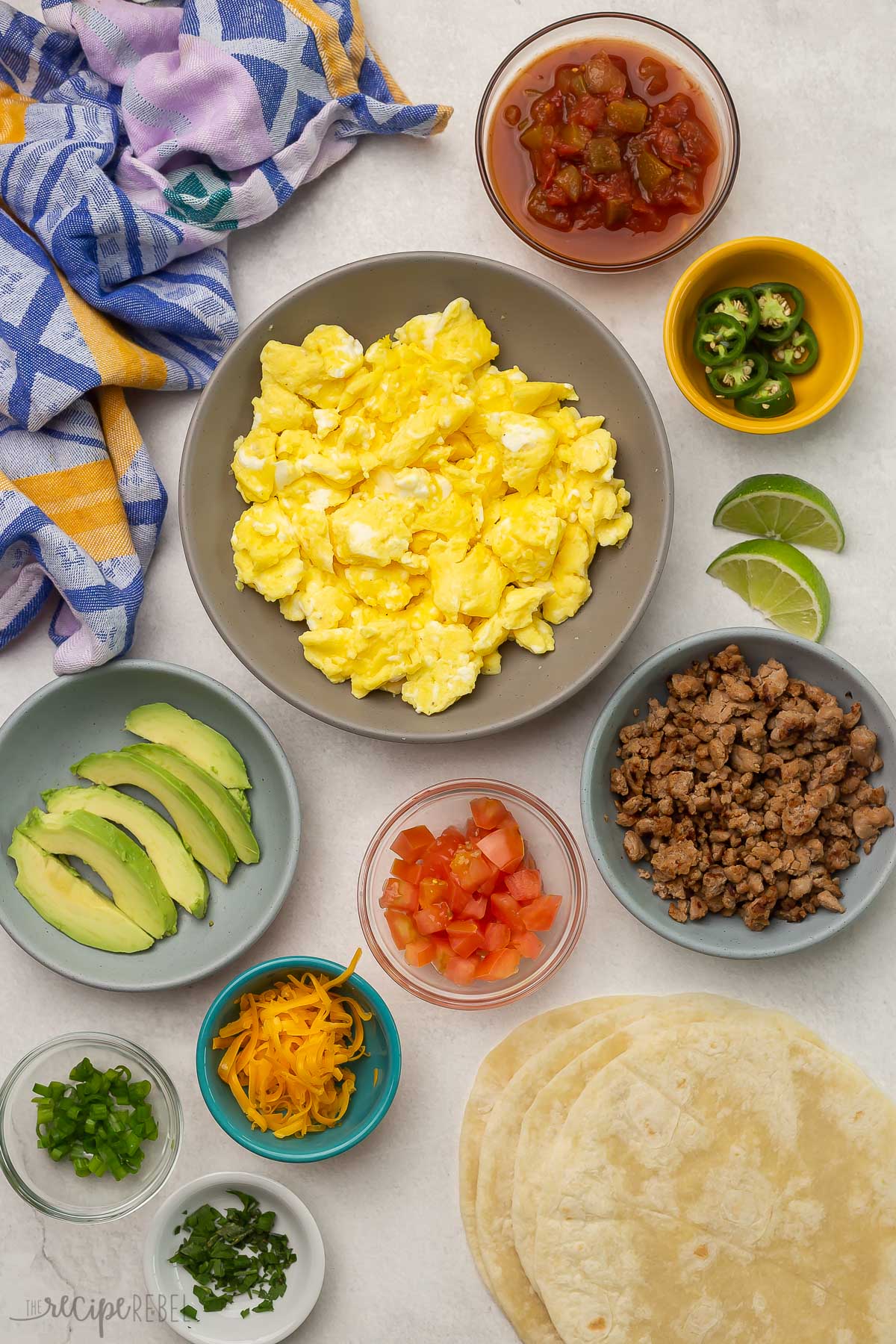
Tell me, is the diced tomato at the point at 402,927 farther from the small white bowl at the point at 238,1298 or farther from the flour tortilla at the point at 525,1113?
the small white bowl at the point at 238,1298

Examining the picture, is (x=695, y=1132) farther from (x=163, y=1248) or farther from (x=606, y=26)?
(x=606, y=26)

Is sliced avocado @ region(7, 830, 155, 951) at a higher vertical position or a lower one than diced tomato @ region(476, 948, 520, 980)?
lower

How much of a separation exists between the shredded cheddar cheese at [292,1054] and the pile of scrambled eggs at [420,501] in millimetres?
954

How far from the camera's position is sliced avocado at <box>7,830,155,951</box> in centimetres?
338

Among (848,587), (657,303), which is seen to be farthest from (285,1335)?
(657,303)

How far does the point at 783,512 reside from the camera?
11.3 feet

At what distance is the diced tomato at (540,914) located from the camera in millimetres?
3328

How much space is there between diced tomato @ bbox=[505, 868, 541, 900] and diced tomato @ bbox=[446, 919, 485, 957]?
0.15 metres

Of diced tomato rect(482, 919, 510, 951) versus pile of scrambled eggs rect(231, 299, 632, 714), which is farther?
diced tomato rect(482, 919, 510, 951)

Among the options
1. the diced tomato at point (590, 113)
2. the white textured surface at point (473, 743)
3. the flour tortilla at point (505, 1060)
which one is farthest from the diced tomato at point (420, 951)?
the diced tomato at point (590, 113)

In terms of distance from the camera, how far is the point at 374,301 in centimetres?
332

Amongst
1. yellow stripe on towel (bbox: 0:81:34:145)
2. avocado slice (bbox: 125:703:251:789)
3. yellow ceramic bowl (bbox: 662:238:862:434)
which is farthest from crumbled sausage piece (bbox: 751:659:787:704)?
yellow stripe on towel (bbox: 0:81:34:145)

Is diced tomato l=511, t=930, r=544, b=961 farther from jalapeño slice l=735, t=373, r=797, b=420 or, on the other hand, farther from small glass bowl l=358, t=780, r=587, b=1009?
jalapeño slice l=735, t=373, r=797, b=420

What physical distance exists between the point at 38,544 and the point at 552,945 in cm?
201
